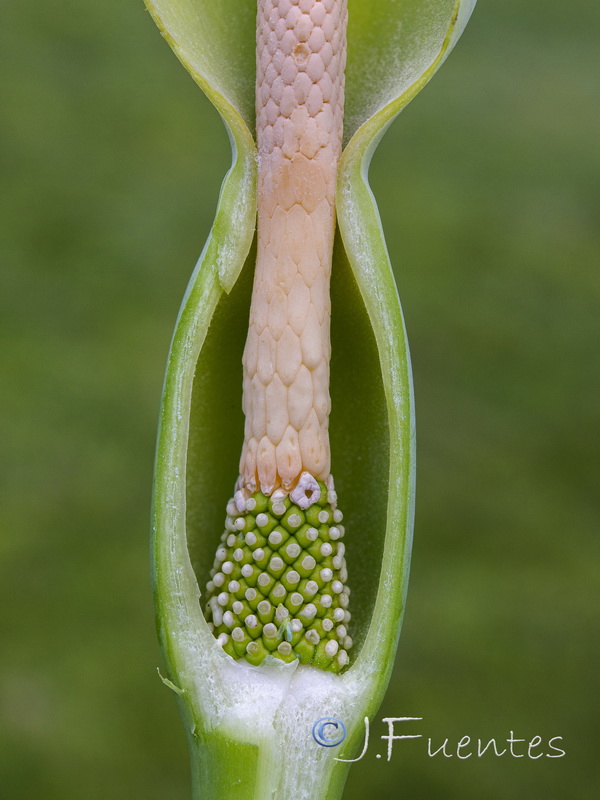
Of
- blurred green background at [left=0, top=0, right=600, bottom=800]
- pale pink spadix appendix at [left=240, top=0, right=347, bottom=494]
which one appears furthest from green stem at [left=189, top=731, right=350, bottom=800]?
blurred green background at [left=0, top=0, right=600, bottom=800]

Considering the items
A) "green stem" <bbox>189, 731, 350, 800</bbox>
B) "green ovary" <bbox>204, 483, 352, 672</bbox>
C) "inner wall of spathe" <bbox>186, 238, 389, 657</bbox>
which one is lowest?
"green stem" <bbox>189, 731, 350, 800</bbox>

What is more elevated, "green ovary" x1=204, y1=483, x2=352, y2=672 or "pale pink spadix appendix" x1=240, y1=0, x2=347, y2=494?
"pale pink spadix appendix" x1=240, y1=0, x2=347, y2=494

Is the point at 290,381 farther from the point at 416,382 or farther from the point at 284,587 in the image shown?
the point at 416,382

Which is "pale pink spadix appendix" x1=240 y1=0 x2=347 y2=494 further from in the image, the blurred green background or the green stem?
the blurred green background

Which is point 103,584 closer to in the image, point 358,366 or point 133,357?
point 133,357

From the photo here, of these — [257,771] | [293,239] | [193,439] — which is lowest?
[257,771]

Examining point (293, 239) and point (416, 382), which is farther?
point (416, 382)

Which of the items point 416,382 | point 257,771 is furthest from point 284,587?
point 416,382
